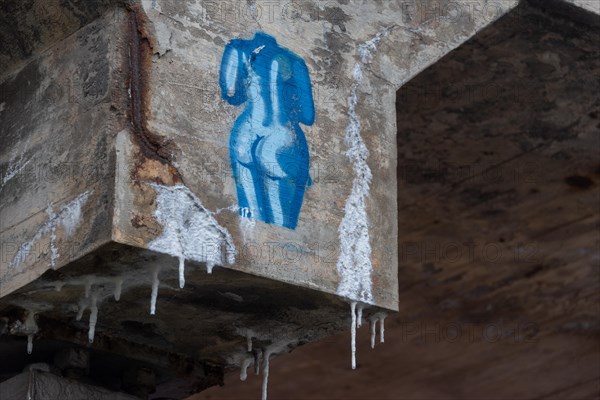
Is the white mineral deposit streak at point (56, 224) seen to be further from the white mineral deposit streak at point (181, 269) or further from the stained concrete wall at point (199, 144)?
the white mineral deposit streak at point (181, 269)

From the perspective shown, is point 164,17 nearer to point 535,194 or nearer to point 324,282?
point 324,282

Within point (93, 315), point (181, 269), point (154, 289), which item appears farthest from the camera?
point (93, 315)

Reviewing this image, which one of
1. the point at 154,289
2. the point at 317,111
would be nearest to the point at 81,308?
the point at 154,289

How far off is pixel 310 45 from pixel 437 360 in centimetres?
387

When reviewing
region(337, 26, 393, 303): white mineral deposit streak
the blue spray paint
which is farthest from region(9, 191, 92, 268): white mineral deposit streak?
region(337, 26, 393, 303): white mineral deposit streak

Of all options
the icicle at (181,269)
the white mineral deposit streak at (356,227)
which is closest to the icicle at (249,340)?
the white mineral deposit streak at (356,227)

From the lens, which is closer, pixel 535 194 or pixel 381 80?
pixel 381 80

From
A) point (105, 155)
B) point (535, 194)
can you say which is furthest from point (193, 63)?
point (535, 194)

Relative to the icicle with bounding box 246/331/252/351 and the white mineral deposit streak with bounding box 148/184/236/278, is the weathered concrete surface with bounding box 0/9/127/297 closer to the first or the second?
the white mineral deposit streak with bounding box 148/184/236/278

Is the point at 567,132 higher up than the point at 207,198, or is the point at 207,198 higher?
the point at 567,132

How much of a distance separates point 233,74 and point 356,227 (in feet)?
1.71

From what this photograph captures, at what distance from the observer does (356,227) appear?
3754 millimetres

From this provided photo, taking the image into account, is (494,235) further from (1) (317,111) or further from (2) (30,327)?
(2) (30,327)

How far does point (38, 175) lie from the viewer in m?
3.67
